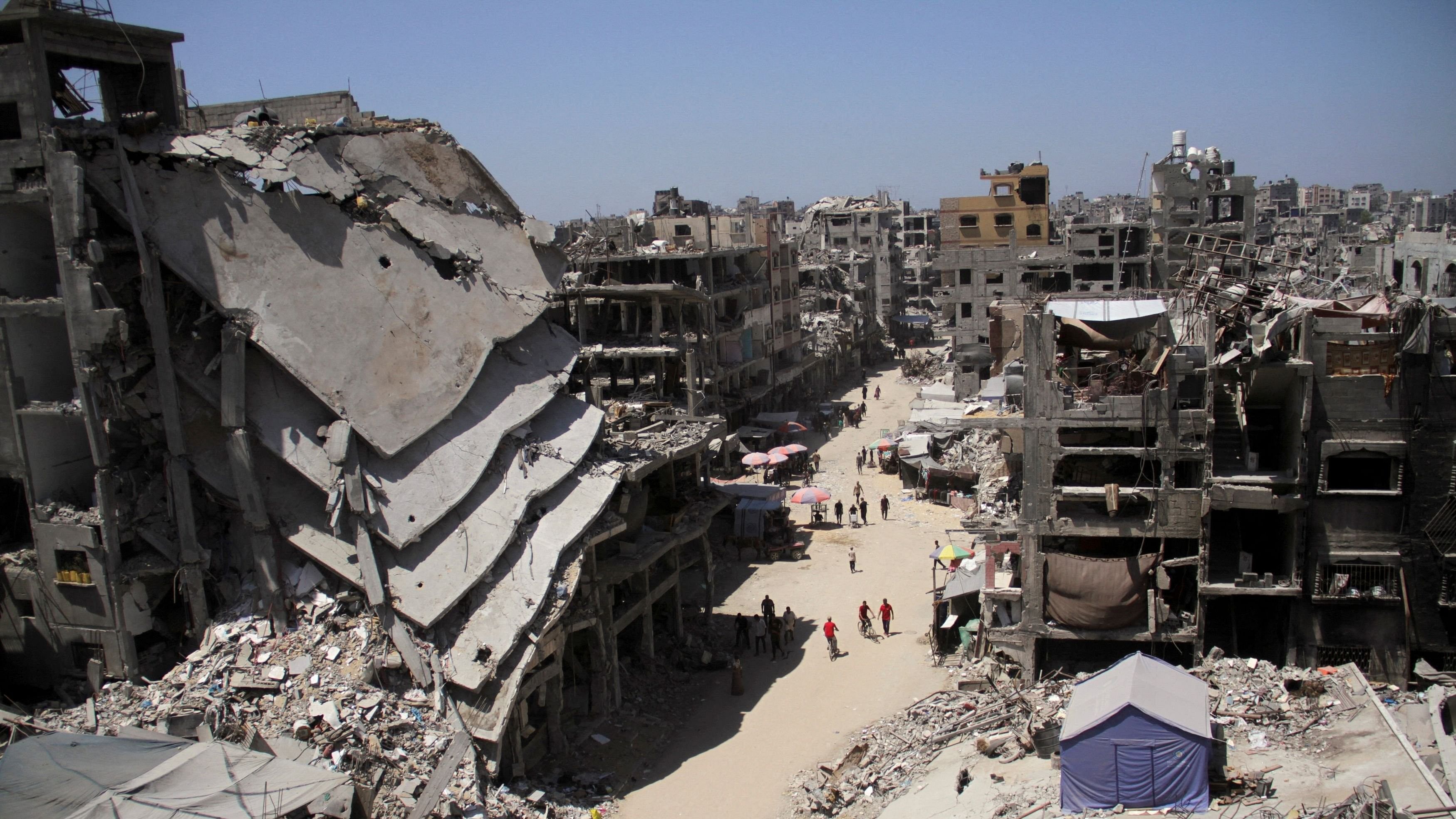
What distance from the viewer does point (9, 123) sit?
1962 cm

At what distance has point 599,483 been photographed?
74.1 ft

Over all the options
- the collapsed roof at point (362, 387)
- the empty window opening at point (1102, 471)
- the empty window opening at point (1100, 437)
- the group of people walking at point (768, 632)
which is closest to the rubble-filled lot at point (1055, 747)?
the empty window opening at point (1102, 471)

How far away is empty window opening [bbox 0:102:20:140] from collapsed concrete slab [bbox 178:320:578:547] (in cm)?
520

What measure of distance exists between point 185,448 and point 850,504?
26149 millimetres

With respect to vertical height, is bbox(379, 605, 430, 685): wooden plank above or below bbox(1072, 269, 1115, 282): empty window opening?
below

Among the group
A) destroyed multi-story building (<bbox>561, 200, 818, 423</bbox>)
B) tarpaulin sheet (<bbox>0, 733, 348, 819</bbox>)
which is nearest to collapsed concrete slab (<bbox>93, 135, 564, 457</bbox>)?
tarpaulin sheet (<bbox>0, 733, 348, 819</bbox>)

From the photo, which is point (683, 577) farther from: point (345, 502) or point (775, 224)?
point (775, 224)

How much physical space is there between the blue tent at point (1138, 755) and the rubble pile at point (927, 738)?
256 centimetres

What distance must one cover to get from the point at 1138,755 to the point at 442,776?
11.4 meters

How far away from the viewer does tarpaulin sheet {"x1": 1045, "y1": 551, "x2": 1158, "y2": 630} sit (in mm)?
21719

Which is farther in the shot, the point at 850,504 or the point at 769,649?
the point at 850,504

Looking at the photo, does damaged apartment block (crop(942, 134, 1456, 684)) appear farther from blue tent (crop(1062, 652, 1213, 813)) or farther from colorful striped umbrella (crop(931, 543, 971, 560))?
blue tent (crop(1062, 652, 1213, 813))

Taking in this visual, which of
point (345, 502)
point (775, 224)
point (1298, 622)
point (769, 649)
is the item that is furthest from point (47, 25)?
point (775, 224)

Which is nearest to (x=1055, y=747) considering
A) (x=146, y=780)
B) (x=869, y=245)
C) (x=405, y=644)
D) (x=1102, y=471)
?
(x=1102, y=471)
